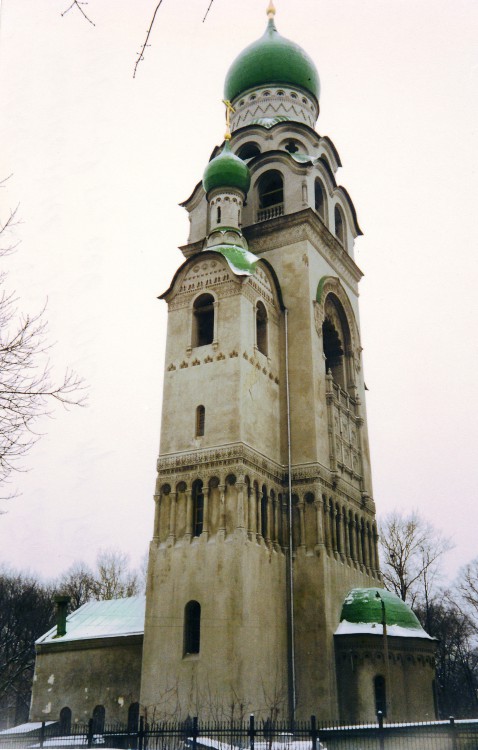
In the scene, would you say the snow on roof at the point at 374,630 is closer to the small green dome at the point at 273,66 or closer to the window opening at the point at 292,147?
the window opening at the point at 292,147

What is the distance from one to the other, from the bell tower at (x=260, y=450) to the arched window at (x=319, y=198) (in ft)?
0.16

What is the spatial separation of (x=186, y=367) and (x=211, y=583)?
7.14m

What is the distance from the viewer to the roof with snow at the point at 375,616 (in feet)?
68.6

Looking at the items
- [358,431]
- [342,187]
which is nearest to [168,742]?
[358,431]

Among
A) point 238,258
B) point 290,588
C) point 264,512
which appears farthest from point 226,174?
point 290,588

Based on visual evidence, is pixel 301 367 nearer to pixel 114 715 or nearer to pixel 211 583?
pixel 211 583

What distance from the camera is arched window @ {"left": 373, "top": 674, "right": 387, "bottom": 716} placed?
1967 cm

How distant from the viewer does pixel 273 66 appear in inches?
1297

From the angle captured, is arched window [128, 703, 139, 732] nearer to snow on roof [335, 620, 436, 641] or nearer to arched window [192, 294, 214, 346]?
snow on roof [335, 620, 436, 641]

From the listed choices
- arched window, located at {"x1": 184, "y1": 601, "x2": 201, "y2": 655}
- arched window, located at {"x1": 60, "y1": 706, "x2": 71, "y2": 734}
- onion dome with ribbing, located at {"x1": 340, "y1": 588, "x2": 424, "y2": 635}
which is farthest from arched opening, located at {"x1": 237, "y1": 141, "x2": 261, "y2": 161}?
arched window, located at {"x1": 60, "y1": 706, "x2": 71, "y2": 734}

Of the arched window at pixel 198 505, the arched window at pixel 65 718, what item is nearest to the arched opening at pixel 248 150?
the arched window at pixel 198 505

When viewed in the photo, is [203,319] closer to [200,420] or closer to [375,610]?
[200,420]

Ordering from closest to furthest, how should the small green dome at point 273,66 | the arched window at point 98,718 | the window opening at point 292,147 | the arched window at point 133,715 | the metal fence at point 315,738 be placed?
the metal fence at point 315,738 → the arched window at point 133,715 → the arched window at point 98,718 → the window opening at point 292,147 → the small green dome at point 273,66

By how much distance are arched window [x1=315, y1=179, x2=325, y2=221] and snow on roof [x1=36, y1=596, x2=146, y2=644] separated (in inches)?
669
